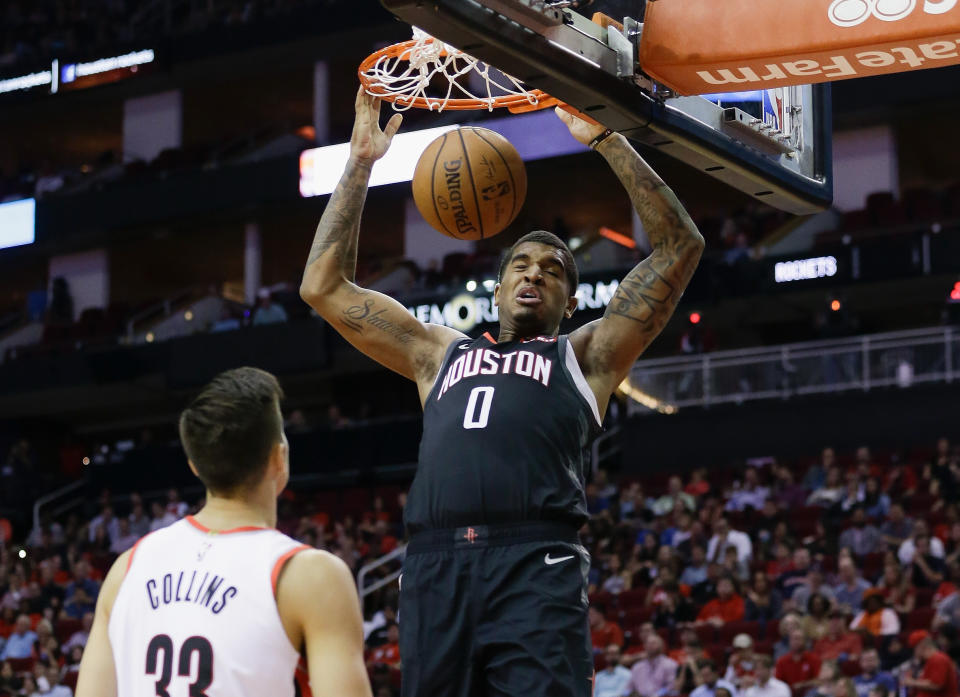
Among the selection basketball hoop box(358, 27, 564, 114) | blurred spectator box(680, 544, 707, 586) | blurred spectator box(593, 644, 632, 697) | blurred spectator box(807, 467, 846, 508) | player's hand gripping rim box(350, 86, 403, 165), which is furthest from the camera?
blurred spectator box(807, 467, 846, 508)

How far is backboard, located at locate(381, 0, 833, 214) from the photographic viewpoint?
4.34m

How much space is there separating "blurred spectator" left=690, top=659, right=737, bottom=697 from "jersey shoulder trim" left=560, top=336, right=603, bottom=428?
6744 mm

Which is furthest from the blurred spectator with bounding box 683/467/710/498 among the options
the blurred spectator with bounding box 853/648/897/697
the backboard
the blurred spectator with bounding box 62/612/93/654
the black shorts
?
the black shorts

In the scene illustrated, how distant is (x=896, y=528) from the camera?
1314 cm

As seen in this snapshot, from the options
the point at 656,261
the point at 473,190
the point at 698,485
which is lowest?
the point at 698,485

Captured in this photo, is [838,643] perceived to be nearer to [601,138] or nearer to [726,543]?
[726,543]

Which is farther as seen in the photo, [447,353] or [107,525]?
[107,525]

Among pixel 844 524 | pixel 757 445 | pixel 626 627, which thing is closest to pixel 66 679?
pixel 626 627

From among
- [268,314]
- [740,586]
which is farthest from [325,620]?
[268,314]

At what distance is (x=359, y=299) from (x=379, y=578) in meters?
10.9

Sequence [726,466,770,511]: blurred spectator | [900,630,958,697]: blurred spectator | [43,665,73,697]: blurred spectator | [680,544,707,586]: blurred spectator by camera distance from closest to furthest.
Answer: [900,630,958,697]: blurred spectator
[680,544,707,586]: blurred spectator
[43,665,73,697]: blurred spectator
[726,466,770,511]: blurred spectator

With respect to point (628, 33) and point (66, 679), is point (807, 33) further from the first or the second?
point (66, 679)

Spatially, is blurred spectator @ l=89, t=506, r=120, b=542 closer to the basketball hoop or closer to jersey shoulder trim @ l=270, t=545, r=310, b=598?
the basketball hoop

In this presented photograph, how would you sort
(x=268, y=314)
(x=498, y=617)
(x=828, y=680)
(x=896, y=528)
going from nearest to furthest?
(x=498, y=617) < (x=828, y=680) < (x=896, y=528) < (x=268, y=314)
